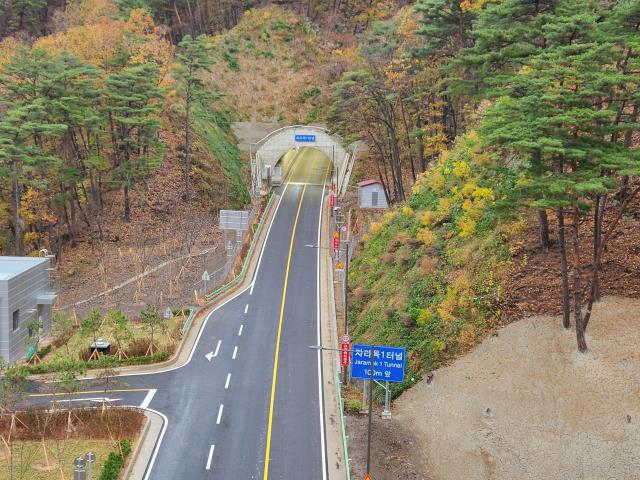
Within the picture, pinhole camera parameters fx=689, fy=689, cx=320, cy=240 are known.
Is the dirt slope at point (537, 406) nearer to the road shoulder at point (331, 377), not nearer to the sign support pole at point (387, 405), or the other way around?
the sign support pole at point (387, 405)

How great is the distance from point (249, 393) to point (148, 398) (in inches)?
193

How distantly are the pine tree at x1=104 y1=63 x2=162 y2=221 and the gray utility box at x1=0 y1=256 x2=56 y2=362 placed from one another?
1995 cm

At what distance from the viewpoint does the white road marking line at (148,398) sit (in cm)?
3275

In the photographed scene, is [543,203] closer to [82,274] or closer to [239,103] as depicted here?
[82,274]

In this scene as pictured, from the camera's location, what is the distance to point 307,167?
93.9 meters

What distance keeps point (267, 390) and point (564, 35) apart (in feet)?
71.2

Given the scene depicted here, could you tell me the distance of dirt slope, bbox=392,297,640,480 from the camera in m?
26.4

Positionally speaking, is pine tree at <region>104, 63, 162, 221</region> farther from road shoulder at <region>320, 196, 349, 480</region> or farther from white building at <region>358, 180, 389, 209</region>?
road shoulder at <region>320, 196, 349, 480</region>

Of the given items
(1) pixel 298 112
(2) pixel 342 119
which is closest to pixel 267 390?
(2) pixel 342 119

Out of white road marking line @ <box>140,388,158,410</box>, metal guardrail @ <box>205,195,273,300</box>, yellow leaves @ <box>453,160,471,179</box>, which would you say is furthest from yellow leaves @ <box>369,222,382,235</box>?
white road marking line @ <box>140,388,158,410</box>

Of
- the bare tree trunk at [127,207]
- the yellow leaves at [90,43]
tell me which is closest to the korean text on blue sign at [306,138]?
the yellow leaves at [90,43]

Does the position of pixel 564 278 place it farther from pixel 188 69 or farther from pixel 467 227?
pixel 188 69

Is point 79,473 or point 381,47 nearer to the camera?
point 79,473

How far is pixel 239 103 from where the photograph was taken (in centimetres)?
9662
